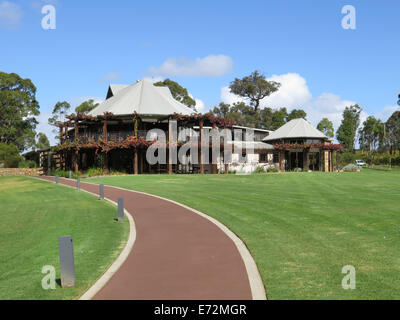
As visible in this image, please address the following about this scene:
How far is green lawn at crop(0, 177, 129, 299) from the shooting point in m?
7.08

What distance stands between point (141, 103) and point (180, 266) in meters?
38.7

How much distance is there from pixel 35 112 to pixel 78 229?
69760 millimetres

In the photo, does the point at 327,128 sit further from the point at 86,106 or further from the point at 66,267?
the point at 66,267

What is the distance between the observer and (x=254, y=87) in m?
88.4

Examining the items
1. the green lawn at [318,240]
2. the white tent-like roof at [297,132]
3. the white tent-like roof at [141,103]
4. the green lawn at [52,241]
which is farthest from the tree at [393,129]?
the green lawn at [52,241]

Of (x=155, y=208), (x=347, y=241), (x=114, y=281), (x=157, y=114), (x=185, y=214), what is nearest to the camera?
(x=114, y=281)

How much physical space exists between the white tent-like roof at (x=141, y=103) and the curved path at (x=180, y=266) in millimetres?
32114

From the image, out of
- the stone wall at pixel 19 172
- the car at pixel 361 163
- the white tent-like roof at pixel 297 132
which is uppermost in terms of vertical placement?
the white tent-like roof at pixel 297 132

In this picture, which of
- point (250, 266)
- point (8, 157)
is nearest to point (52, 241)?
point (250, 266)

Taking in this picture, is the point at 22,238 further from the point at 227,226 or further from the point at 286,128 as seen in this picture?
the point at 286,128

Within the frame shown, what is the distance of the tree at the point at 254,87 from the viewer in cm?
8831

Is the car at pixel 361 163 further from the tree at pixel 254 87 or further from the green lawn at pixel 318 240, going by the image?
the green lawn at pixel 318 240
